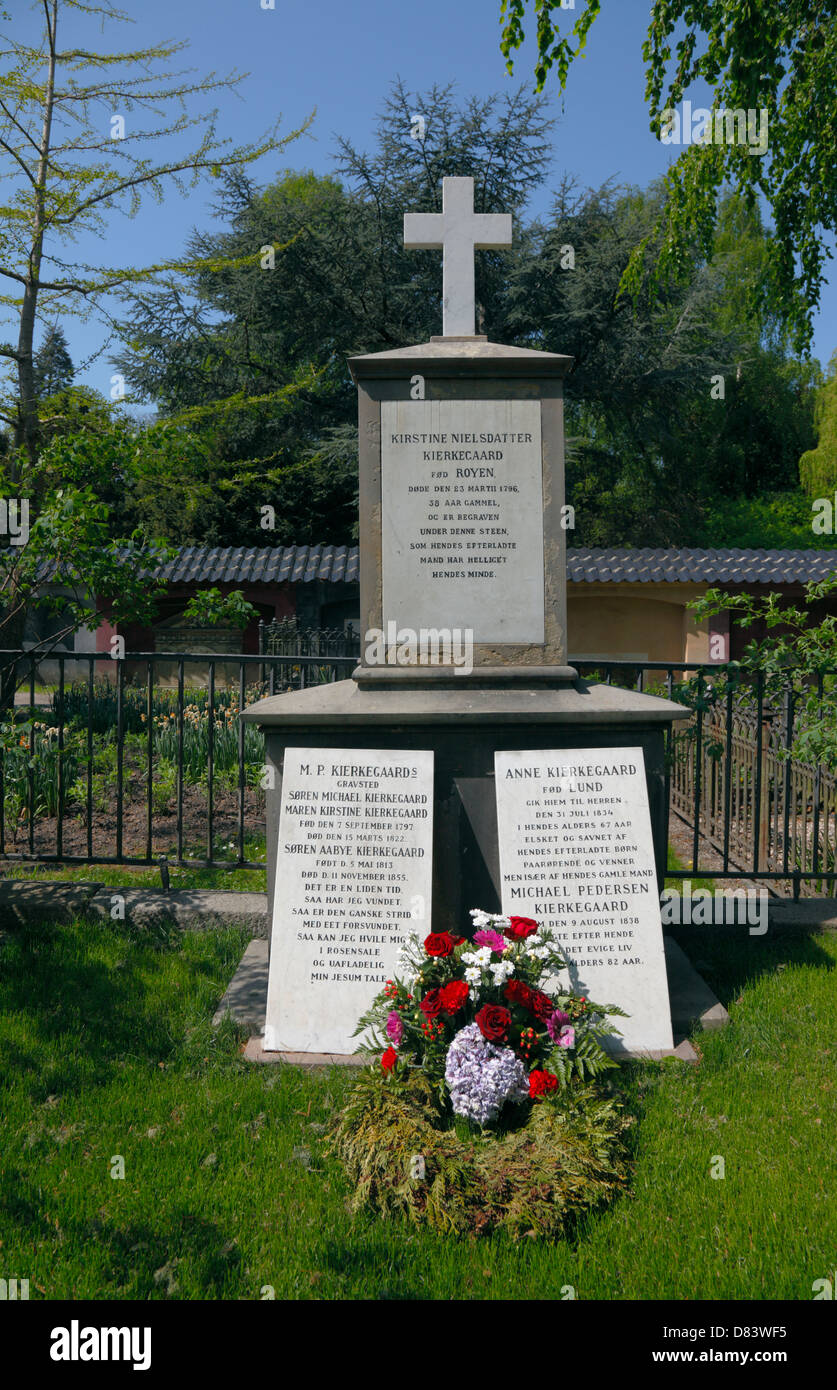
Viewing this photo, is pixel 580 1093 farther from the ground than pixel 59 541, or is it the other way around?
pixel 59 541

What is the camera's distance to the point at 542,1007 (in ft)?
10.4

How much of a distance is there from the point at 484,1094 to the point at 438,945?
1.84 feet

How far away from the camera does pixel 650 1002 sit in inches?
143

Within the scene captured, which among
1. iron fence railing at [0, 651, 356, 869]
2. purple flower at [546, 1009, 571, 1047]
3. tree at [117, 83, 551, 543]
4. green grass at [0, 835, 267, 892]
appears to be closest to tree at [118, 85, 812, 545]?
tree at [117, 83, 551, 543]

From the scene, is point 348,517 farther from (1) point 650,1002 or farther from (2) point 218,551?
(1) point 650,1002

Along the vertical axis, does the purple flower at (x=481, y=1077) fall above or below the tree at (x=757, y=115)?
below

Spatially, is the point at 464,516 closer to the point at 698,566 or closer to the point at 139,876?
the point at 139,876

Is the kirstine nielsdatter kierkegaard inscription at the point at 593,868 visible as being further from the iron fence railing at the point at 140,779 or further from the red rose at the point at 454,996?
the iron fence railing at the point at 140,779

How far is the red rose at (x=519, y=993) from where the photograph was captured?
3172 millimetres

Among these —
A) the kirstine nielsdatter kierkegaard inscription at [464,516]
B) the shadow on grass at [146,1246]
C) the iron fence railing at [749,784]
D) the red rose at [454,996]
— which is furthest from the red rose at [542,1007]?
the kirstine nielsdatter kierkegaard inscription at [464,516]

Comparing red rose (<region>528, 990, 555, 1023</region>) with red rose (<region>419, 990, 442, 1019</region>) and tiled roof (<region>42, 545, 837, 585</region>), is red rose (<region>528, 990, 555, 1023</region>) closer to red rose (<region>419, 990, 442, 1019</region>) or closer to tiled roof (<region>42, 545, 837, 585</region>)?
red rose (<region>419, 990, 442, 1019</region>)

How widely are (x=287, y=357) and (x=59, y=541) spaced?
21356 mm
